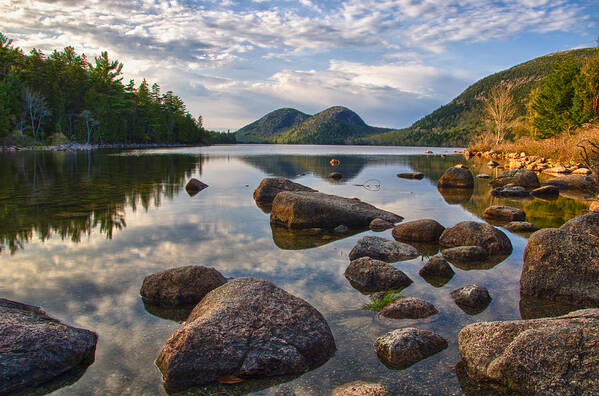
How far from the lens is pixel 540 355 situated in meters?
4.27

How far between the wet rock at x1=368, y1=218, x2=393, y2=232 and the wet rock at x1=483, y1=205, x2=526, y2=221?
4.60 metres

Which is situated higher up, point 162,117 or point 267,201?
point 162,117

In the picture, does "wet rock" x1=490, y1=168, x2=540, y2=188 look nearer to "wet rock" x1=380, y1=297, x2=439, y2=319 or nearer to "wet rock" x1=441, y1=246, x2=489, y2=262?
"wet rock" x1=441, y1=246, x2=489, y2=262

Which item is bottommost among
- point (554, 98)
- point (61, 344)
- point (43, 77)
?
point (61, 344)

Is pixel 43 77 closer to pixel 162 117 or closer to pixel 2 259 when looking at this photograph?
pixel 162 117

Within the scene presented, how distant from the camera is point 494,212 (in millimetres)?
14898

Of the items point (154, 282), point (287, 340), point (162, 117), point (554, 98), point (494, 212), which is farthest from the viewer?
point (162, 117)

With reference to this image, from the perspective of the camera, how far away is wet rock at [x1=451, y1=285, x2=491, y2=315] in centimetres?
680

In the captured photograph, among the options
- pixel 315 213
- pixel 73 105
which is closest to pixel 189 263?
pixel 315 213

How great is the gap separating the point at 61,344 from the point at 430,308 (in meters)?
5.55

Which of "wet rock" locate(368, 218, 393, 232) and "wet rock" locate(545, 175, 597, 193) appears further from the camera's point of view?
"wet rock" locate(545, 175, 597, 193)

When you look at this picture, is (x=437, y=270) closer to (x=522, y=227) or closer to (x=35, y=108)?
(x=522, y=227)

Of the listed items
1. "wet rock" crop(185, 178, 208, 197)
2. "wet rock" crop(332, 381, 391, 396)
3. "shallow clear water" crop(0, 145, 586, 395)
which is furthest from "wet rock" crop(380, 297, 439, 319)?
"wet rock" crop(185, 178, 208, 197)

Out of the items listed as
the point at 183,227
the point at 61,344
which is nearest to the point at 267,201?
the point at 183,227
